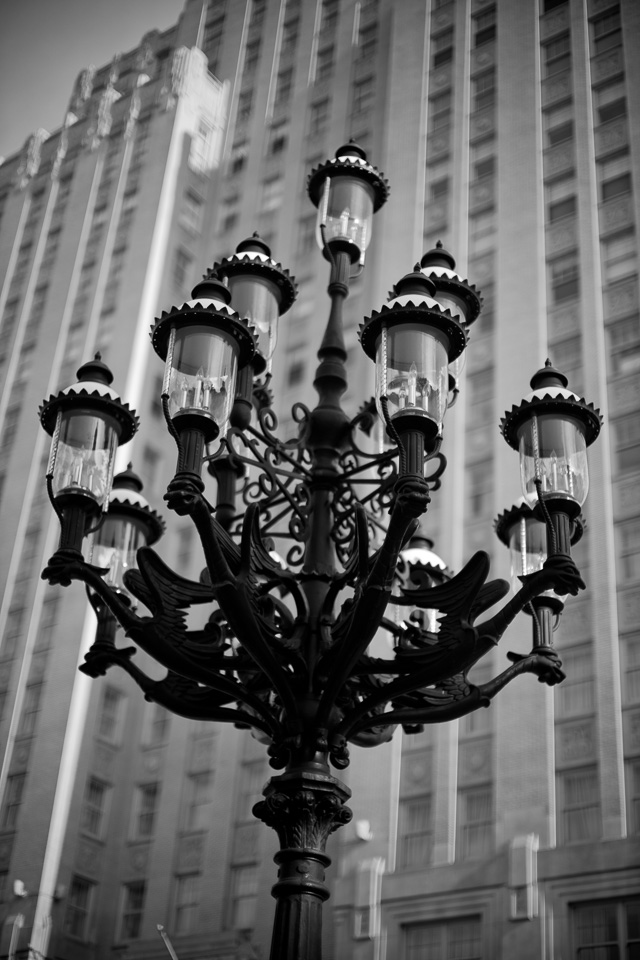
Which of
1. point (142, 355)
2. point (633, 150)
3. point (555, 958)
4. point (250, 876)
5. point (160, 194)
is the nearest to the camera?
point (555, 958)

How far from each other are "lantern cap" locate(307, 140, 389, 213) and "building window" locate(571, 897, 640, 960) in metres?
17.4

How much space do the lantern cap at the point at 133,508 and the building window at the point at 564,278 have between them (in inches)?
1013

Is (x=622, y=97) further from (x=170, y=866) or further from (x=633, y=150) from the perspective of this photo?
(x=170, y=866)

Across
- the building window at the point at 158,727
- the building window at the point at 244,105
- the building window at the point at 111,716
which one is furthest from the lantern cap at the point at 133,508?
the building window at the point at 244,105

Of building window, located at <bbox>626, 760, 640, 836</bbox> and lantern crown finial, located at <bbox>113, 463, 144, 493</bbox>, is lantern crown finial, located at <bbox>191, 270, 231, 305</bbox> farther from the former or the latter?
building window, located at <bbox>626, 760, 640, 836</bbox>

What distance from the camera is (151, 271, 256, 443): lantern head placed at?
6.48 metres

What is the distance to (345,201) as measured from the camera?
366 inches

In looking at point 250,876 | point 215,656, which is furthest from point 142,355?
point 215,656

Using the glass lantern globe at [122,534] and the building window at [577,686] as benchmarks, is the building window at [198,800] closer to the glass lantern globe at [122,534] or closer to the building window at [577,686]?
the building window at [577,686]

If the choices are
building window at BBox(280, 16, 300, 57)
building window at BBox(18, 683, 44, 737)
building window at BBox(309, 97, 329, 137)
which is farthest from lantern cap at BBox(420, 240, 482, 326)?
building window at BBox(280, 16, 300, 57)

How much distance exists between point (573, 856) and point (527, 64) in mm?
25725

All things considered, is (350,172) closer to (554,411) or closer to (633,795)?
(554,411)

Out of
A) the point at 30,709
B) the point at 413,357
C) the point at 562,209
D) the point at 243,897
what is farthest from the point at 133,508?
the point at 562,209

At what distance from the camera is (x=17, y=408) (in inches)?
1736
